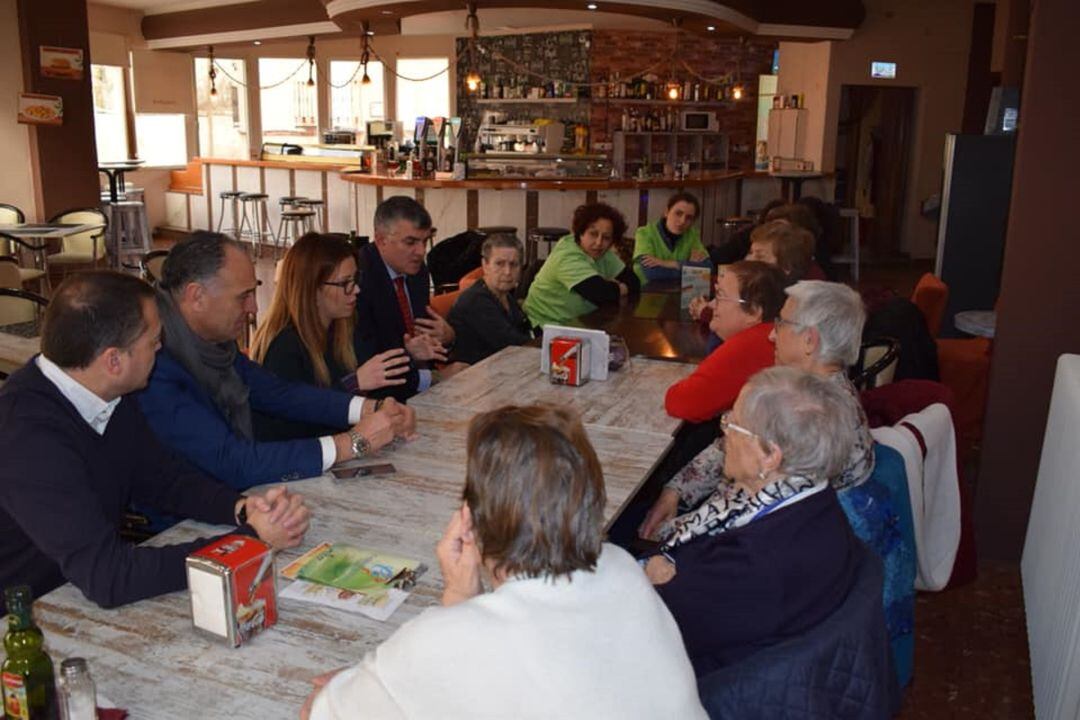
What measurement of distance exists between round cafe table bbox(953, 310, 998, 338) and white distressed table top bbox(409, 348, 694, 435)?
150 centimetres

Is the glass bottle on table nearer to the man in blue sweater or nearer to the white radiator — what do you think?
the man in blue sweater

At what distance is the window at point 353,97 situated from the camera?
15.3 meters

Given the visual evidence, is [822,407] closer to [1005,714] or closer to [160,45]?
[1005,714]

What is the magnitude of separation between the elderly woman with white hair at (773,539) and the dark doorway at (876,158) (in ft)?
37.4

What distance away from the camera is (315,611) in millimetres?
1792

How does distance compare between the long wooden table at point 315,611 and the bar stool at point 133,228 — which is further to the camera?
the bar stool at point 133,228

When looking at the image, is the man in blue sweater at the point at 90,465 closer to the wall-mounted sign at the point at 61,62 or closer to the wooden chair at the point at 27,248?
the wooden chair at the point at 27,248

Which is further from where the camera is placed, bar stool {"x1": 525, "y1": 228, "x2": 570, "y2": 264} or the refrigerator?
bar stool {"x1": 525, "y1": 228, "x2": 570, "y2": 264}

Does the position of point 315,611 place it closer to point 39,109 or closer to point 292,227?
point 39,109

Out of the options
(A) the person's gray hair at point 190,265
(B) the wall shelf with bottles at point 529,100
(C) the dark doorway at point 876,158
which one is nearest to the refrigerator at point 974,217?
(A) the person's gray hair at point 190,265

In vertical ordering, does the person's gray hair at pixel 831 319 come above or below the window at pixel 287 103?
below

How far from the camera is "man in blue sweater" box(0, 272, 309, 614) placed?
175 centimetres

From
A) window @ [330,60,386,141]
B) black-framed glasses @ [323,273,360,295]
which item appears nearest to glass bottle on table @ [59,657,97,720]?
black-framed glasses @ [323,273,360,295]

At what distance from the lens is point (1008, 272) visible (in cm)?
369
